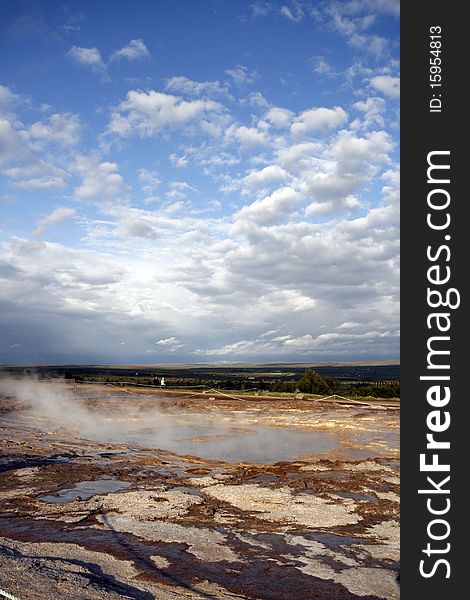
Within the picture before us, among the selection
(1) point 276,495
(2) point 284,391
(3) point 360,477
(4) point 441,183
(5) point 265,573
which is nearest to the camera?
(4) point 441,183

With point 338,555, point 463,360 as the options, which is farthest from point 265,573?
point 463,360

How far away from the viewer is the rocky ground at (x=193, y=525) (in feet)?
20.2

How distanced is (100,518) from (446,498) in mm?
7793

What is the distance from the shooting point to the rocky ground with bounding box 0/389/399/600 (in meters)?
6.15

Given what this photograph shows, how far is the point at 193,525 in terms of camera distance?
8664 mm

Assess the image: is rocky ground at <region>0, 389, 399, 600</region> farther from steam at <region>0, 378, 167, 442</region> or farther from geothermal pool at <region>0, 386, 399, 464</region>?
steam at <region>0, 378, 167, 442</region>

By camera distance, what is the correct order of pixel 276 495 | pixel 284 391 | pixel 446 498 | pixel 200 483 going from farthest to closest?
pixel 284 391 → pixel 200 483 → pixel 276 495 → pixel 446 498

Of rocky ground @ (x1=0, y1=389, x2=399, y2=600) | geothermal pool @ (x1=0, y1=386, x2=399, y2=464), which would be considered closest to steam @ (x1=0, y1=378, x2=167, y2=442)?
geothermal pool @ (x1=0, y1=386, x2=399, y2=464)

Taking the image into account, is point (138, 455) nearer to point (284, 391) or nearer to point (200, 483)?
point (200, 483)

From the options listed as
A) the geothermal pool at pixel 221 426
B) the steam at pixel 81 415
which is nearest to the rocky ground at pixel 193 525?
the geothermal pool at pixel 221 426

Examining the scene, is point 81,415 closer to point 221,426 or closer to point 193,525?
point 221,426

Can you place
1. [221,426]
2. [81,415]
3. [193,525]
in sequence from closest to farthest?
[193,525] < [221,426] < [81,415]

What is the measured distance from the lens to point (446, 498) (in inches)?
108

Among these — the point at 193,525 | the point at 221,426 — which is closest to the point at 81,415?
the point at 221,426
